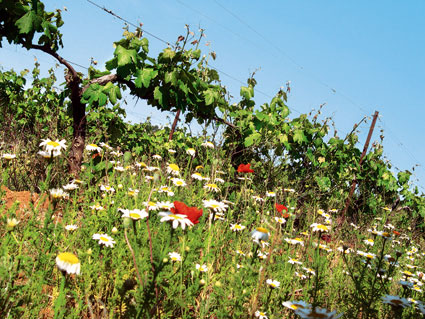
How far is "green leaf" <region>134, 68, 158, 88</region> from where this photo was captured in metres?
4.44

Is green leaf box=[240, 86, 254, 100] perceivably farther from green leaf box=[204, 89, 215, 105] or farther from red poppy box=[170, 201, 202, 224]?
red poppy box=[170, 201, 202, 224]

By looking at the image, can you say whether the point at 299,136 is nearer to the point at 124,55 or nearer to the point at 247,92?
the point at 247,92

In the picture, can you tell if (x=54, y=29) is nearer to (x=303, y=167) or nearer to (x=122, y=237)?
(x=122, y=237)

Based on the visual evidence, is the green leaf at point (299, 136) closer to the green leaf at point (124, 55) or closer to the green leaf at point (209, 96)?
the green leaf at point (209, 96)

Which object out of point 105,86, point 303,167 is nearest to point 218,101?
point 105,86

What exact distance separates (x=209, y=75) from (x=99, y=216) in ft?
11.2

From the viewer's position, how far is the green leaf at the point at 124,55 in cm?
422

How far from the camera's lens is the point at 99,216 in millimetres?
2365

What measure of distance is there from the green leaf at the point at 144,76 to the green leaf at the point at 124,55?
234 millimetres

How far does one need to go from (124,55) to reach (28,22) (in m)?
1.13

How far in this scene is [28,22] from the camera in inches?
148

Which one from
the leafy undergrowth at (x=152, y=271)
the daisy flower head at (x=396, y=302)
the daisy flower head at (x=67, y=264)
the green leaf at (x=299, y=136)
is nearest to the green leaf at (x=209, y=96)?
the green leaf at (x=299, y=136)

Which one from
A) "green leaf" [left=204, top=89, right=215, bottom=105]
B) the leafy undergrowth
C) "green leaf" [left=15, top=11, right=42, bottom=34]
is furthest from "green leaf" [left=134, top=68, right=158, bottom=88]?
the leafy undergrowth

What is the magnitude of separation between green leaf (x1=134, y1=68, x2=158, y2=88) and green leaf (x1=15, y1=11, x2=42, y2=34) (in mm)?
1308
